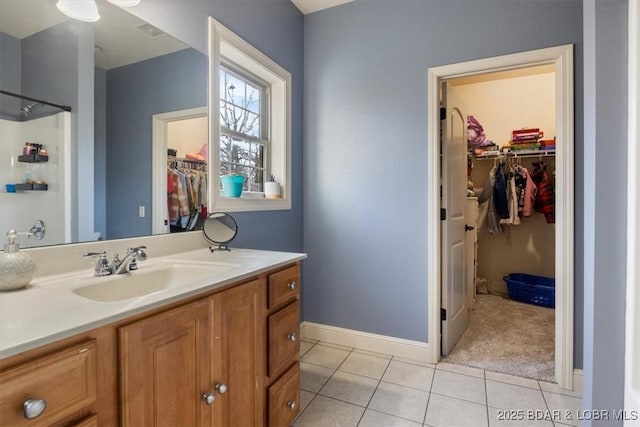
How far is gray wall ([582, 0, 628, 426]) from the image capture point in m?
1.09

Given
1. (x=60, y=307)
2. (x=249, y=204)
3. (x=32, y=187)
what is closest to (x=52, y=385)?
(x=60, y=307)

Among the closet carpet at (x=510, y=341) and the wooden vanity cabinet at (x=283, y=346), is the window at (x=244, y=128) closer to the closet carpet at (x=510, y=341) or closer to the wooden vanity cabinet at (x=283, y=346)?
the wooden vanity cabinet at (x=283, y=346)

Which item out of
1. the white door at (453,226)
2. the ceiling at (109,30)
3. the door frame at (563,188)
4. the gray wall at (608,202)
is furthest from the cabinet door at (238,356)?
the door frame at (563,188)

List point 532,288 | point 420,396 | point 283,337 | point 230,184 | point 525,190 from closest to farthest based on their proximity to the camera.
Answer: point 283,337 < point 420,396 < point 230,184 < point 532,288 < point 525,190

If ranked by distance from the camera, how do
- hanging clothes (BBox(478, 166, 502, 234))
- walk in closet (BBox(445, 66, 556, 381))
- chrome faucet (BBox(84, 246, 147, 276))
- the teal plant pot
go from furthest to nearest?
1. hanging clothes (BBox(478, 166, 502, 234))
2. walk in closet (BBox(445, 66, 556, 381))
3. the teal plant pot
4. chrome faucet (BBox(84, 246, 147, 276))

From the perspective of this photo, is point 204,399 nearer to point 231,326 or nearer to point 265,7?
point 231,326

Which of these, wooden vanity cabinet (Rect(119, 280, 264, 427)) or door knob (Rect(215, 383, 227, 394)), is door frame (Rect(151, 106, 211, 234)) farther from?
door knob (Rect(215, 383, 227, 394))

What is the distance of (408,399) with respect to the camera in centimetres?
179

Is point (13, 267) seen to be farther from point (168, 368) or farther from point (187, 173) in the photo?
point (187, 173)

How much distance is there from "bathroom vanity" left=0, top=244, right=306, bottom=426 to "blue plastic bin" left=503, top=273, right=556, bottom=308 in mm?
3116

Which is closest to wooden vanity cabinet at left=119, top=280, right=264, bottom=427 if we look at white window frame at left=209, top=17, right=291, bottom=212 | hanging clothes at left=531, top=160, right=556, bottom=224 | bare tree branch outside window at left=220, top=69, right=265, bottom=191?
white window frame at left=209, top=17, right=291, bottom=212

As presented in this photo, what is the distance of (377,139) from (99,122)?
1.73 m

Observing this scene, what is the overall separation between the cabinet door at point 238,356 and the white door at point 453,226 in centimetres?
153

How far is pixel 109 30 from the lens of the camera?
4.26 feet
